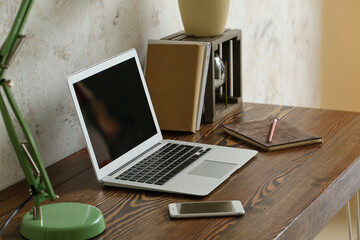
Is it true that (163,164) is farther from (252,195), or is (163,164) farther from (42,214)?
(42,214)

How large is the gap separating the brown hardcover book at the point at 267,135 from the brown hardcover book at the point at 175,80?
0.38 ft

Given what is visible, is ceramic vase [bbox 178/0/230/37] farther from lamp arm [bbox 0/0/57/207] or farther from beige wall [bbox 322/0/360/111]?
beige wall [bbox 322/0/360/111]

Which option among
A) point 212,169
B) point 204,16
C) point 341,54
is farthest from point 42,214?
point 341,54

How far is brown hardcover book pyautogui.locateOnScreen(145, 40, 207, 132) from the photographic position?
158cm

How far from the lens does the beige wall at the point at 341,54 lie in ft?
9.68

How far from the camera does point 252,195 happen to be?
3.93ft

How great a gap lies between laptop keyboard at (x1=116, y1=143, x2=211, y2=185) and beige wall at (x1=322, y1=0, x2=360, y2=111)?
1.73 m

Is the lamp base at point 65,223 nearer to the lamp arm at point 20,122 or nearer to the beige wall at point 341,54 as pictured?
the lamp arm at point 20,122

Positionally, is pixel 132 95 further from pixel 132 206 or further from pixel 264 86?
pixel 264 86

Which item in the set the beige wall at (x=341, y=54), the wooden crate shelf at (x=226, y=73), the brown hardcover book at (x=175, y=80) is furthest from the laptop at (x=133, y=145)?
the beige wall at (x=341, y=54)

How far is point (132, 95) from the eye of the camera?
4.69 feet

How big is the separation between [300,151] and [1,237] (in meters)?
0.73

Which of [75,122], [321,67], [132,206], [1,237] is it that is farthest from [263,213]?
[321,67]

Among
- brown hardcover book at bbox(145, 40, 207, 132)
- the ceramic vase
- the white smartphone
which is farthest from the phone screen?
the ceramic vase
